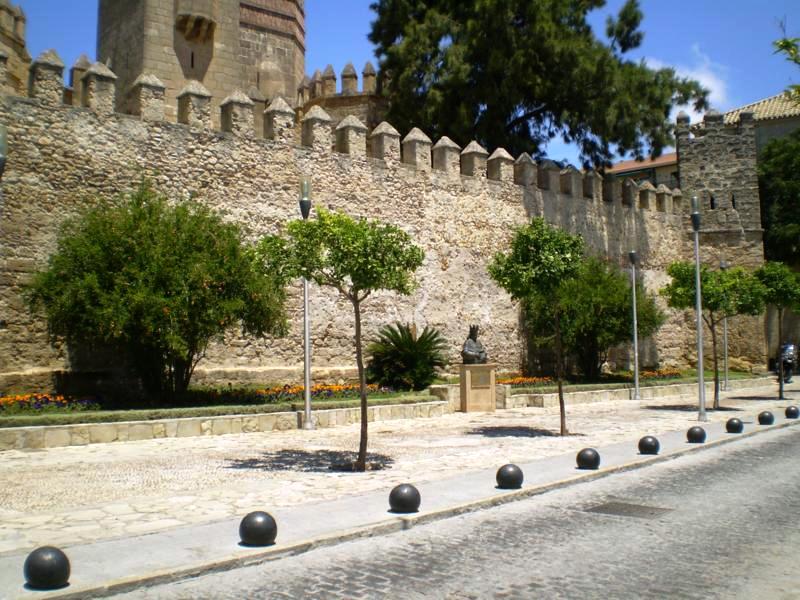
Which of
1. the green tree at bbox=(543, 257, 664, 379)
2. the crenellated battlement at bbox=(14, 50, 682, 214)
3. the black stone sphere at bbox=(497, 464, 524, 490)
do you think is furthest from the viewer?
the green tree at bbox=(543, 257, 664, 379)

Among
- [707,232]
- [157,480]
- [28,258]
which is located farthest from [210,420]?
[707,232]

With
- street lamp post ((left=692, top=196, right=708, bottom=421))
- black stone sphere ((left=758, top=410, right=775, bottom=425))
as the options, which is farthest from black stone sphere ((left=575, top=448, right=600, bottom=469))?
street lamp post ((left=692, top=196, right=708, bottom=421))

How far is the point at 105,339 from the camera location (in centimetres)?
1254

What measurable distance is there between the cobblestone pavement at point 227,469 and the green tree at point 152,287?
7.44ft

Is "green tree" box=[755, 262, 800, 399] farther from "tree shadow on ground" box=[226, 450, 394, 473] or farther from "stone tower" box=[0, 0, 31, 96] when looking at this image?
"stone tower" box=[0, 0, 31, 96]

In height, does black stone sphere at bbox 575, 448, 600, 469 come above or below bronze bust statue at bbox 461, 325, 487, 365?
below

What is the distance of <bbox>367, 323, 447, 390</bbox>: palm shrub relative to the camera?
57.3 ft

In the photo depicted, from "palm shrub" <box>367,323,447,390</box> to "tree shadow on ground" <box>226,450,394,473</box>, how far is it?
280 inches

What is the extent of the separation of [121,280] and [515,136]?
17.8 metres

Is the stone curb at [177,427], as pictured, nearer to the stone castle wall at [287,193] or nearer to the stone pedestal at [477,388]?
the stone pedestal at [477,388]

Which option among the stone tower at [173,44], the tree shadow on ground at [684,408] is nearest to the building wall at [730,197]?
the tree shadow on ground at [684,408]

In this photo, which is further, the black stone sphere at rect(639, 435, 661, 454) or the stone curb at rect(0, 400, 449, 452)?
the stone curb at rect(0, 400, 449, 452)

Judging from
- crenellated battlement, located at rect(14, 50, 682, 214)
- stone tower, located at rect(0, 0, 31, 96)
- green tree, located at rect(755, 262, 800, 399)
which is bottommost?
green tree, located at rect(755, 262, 800, 399)

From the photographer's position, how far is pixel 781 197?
37.3m
